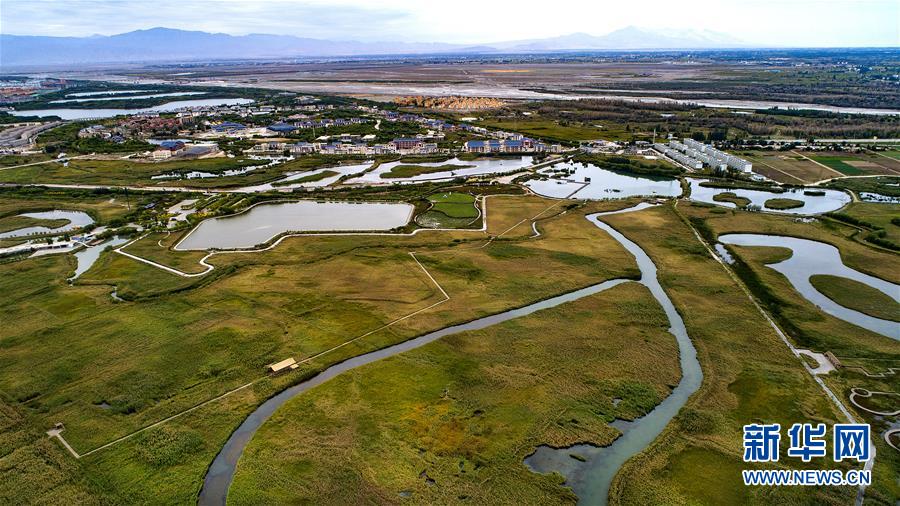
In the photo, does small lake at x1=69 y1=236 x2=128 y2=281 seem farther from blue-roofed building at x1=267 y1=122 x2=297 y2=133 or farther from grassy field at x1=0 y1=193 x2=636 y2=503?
blue-roofed building at x1=267 y1=122 x2=297 y2=133

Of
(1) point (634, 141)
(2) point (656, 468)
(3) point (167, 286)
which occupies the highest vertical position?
(1) point (634, 141)

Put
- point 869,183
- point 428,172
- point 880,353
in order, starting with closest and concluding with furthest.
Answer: point 880,353 → point 869,183 → point 428,172

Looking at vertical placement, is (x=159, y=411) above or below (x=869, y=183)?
below

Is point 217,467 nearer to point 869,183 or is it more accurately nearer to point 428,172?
point 428,172

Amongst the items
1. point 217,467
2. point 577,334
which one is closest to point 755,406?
point 577,334

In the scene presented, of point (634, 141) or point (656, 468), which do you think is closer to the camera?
point (656, 468)

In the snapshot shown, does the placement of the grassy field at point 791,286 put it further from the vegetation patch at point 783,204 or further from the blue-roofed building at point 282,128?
the blue-roofed building at point 282,128

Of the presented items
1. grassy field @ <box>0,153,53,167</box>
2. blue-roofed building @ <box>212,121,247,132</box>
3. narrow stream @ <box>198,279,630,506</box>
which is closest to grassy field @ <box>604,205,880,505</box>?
narrow stream @ <box>198,279,630,506</box>
